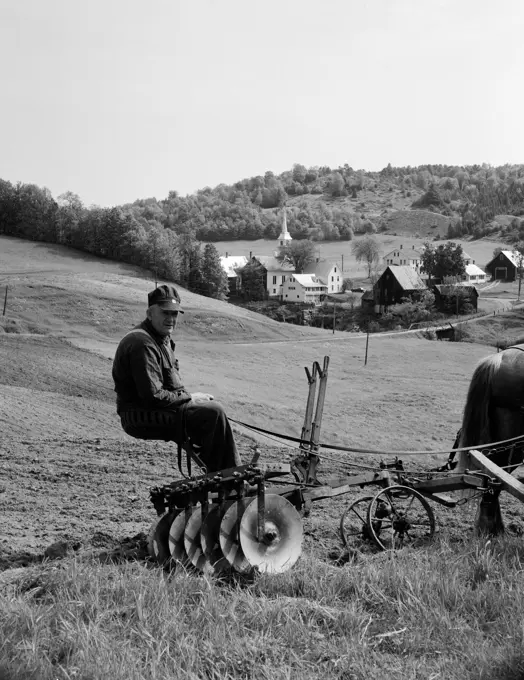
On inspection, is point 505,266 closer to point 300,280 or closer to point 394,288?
point 394,288

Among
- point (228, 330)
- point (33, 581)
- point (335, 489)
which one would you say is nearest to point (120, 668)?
point (33, 581)

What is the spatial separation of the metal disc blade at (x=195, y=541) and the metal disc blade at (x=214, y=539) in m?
0.05

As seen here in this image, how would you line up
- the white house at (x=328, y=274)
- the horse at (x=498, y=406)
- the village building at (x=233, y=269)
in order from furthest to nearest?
the white house at (x=328, y=274) < the village building at (x=233, y=269) < the horse at (x=498, y=406)

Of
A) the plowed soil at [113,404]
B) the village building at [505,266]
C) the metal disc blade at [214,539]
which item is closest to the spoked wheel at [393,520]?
the plowed soil at [113,404]

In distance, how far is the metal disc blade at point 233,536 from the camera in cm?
596

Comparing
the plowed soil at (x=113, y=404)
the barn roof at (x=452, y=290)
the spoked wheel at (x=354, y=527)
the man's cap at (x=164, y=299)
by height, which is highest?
the barn roof at (x=452, y=290)

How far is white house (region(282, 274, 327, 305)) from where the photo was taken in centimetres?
10062

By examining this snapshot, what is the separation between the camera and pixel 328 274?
107 meters

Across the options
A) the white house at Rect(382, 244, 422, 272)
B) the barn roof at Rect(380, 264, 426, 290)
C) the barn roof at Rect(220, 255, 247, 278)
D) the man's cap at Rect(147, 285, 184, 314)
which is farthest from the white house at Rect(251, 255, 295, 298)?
the man's cap at Rect(147, 285, 184, 314)

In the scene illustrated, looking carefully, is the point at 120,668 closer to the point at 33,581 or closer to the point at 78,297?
the point at 33,581

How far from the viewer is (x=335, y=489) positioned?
22.9ft

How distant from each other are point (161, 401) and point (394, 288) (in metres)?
88.5

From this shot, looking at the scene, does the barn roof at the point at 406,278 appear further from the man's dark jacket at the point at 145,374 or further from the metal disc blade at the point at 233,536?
the metal disc blade at the point at 233,536

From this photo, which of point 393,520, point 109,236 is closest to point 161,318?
point 393,520
